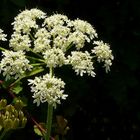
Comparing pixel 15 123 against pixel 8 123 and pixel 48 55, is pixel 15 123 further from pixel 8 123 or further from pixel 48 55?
pixel 48 55

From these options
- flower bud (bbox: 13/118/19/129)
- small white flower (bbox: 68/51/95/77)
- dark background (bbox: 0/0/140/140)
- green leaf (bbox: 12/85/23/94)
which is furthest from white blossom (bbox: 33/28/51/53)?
dark background (bbox: 0/0/140/140)

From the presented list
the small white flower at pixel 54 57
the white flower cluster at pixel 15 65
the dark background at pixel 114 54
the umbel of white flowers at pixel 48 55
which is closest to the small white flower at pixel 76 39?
the umbel of white flowers at pixel 48 55

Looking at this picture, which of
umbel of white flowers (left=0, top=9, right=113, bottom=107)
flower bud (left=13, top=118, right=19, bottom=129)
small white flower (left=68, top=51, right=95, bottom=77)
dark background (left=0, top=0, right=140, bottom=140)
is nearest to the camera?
flower bud (left=13, top=118, right=19, bottom=129)

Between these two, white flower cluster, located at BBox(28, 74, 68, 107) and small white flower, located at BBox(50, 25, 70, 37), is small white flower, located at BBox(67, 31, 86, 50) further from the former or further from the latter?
white flower cluster, located at BBox(28, 74, 68, 107)

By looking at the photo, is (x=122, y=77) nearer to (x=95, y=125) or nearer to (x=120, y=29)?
(x=120, y=29)

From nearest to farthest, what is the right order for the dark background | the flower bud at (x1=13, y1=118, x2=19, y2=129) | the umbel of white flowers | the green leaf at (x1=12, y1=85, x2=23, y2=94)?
the flower bud at (x1=13, y1=118, x2=19, y2=129) < the umbel of white flowers < the green leaf at (x1=12, y1=85, x2=23, y2=94) < the dark background

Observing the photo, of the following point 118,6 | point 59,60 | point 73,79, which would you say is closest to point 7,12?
point 73,79
